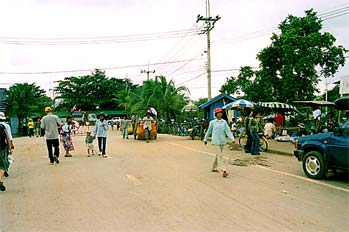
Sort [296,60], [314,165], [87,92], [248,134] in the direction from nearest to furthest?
1. [314,165]
2. [248,134]
3. [296,60]
4. [87,92]

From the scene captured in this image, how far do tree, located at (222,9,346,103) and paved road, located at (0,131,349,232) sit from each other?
1722cm

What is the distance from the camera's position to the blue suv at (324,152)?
891cm

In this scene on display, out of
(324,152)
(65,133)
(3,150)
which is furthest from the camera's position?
(65,133)

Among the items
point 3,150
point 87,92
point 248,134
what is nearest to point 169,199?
point 3,150

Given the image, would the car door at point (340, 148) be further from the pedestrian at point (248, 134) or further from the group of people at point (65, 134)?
the group of people at point (65, 134)

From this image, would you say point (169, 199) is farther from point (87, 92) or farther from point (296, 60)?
point (87, 92)

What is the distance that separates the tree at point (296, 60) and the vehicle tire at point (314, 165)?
18.4 metres

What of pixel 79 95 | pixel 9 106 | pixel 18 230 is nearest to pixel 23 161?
pixel 18 230

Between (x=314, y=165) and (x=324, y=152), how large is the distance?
0.47 m

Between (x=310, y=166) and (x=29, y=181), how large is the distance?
6982 mm

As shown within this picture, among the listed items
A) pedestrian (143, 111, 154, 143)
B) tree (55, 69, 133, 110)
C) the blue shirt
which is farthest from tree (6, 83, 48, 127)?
the blue shirt

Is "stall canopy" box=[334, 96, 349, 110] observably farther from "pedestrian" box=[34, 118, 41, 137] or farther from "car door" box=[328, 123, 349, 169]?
"pedestrian" box=[34, 118, 41, 137]

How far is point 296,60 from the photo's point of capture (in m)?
27.2

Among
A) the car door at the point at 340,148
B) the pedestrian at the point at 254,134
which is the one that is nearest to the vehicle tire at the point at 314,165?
the car door at the point at 340,148
